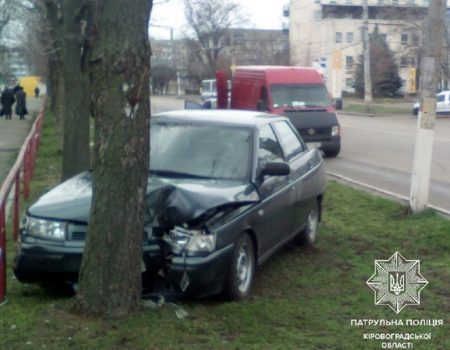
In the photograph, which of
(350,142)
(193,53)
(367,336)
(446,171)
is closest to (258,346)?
(367,336)

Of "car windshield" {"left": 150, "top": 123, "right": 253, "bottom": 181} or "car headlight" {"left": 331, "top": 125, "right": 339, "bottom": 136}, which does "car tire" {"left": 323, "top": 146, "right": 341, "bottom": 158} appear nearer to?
"car headlight" {"left": 331, "top": 125, "right": 339, "bottom": 136}

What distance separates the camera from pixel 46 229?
672cm

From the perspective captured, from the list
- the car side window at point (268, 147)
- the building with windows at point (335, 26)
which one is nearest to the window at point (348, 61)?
the building with windows at point (335, 26)

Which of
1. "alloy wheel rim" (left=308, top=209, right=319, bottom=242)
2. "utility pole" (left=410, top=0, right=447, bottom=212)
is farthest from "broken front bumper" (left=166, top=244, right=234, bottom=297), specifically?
"utility pole" (left=410, top=0, right=447, bottom=212)

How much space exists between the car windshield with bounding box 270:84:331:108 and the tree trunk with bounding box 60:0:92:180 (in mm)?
9410

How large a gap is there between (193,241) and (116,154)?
902mm

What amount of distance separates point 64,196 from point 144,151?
1.22 metres

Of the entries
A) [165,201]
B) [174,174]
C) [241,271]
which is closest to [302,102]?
[174,174]

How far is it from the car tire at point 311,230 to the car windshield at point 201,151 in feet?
4.74

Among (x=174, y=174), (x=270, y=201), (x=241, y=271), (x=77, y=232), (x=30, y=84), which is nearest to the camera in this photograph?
(x=77, y=232)

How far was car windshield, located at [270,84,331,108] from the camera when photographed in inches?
890

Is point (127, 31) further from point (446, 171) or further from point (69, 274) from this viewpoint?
point (446, 171)

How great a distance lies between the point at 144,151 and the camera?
618cm

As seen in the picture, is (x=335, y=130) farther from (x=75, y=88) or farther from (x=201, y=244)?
(x=201, y=244)
